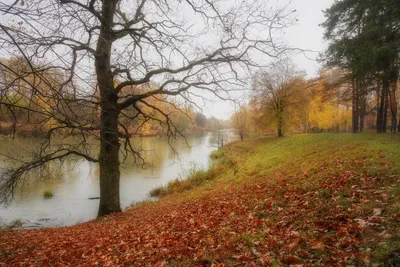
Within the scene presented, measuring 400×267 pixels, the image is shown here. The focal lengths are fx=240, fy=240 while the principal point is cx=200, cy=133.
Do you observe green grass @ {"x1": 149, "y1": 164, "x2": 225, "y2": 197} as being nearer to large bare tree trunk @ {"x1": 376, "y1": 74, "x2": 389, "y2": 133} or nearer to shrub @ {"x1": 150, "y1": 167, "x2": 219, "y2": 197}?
shrub @ {"x1": 150, "y1": 167, "x2": 219, "y2": 197}

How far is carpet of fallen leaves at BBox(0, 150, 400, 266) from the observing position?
10.2ft

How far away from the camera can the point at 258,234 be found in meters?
3.84

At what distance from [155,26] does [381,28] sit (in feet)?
42.2

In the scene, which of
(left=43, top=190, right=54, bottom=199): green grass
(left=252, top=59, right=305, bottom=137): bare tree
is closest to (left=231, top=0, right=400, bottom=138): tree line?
(left=252, top=59, right=305, bottom=137): bare tree

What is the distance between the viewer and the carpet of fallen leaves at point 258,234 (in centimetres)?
310

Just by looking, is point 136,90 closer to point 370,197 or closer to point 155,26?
point 155,26

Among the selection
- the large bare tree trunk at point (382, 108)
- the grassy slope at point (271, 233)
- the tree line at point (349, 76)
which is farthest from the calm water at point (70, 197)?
the large bare tree trunk at point (382, 108)

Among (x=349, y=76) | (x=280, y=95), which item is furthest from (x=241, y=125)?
(x=349, y=76)

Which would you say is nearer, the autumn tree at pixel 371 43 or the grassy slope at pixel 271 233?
the grassy slope at pixel 271 233

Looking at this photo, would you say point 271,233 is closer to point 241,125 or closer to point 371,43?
point 371,43

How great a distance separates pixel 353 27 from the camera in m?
17.4

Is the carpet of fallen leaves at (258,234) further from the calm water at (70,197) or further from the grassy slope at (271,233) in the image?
the calm water at (70,197)

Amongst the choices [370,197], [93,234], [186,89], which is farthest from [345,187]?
[93,234]

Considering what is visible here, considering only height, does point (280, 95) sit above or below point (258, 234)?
above
